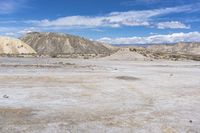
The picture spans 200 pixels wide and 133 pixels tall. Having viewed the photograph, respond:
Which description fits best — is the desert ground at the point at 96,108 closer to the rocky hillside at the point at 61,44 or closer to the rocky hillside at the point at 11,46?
the rocky hillside at the point at 11,46

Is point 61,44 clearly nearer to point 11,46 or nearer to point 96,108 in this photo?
point 11,46

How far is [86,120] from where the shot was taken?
512 inches

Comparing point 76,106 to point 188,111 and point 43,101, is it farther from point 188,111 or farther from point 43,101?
point 188,111

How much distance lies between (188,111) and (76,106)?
447cm

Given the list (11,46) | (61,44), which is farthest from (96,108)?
(61,44)

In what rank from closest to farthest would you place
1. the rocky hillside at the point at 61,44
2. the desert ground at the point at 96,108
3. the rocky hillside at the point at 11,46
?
the desert ground at the point at 96,108, the rocky hillside at the point at 11,46, the rocky hillside at the point at 61,44

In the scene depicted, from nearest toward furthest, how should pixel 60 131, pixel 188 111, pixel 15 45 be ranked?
pixel 60 131 → pixel 188 111 → pixel 15 45

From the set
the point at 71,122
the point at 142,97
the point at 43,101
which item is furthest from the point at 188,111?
the point at 43,101

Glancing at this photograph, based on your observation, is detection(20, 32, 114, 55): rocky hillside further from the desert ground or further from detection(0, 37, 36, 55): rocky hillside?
the desert ground

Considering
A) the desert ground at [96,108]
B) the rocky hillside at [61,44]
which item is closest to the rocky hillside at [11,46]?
the rocky hillside at [61,44]

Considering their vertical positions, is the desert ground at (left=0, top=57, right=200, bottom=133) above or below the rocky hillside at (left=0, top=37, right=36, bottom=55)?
below

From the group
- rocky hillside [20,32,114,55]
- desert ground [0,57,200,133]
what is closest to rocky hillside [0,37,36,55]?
rocky hillside [20,32,114,55]

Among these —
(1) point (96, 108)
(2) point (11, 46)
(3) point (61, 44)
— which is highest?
(2) point (11, 46)

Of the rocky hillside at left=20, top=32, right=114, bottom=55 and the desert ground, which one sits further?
the rocky hillside at left=20, top=32, right=114, bottom=55
